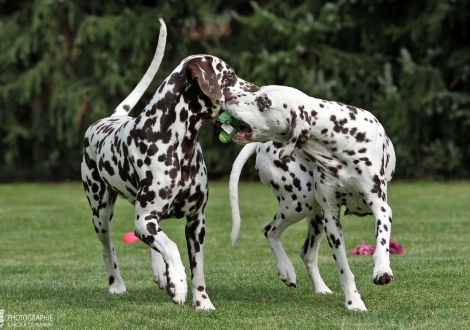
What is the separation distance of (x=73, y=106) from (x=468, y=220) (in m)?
12.8

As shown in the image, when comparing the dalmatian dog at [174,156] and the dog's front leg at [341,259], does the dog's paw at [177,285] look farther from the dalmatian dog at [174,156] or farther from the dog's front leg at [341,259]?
the dog's front leg at [341,259]

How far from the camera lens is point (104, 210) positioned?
307 inches

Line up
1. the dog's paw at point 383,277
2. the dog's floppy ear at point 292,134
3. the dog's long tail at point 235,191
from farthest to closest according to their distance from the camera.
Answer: the dog's long tail at point 235,191
the dog's floppy ear at point 292,134
the dog's paw at point 383,277

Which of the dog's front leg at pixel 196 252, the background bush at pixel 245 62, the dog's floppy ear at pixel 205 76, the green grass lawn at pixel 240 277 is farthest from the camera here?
the background bush at pixel 245 62

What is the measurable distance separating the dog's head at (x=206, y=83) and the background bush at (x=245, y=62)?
563 inches

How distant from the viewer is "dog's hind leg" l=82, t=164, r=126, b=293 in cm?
776

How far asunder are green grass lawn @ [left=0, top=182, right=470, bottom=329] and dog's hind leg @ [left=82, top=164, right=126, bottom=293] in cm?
20

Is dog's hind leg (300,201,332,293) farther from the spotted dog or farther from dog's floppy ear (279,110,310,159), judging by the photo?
dog's floppy ear (279,110,310,159)

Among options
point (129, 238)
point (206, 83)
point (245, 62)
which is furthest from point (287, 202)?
point (245, 62)

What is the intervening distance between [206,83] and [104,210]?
1906 mm

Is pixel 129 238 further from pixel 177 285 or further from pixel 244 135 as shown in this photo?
pixel 177 285

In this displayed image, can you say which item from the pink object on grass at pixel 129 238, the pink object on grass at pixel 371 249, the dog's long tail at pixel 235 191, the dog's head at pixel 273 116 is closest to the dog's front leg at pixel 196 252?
the dog's long tail at pixel 235 191

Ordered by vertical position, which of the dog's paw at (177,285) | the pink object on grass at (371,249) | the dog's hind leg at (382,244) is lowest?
the pink object on grass at (371,249)

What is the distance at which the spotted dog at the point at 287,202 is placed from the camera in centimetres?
742
